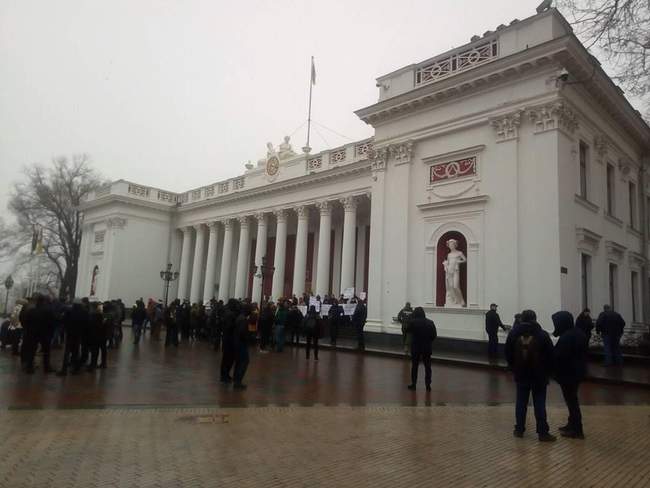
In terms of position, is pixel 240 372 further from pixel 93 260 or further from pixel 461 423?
pixel 93 260

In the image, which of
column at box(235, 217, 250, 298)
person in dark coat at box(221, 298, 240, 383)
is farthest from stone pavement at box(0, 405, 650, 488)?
column at box(235, 217, 250, 298)

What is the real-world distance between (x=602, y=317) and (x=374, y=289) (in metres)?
9.31

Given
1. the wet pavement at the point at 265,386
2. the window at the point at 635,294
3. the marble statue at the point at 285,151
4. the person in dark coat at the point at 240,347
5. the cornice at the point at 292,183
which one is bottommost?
the wet pavement at the point at 265,386

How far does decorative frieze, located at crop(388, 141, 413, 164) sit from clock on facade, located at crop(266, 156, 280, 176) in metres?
12.1

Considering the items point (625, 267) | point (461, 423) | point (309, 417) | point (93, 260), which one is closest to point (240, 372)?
point (309, 417)

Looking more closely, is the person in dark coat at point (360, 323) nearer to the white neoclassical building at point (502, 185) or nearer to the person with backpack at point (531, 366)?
the white neoclassical building at point (502, 185)

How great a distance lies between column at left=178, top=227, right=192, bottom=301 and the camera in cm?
3947

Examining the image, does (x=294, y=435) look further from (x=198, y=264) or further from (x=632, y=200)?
(x=198, y=264)

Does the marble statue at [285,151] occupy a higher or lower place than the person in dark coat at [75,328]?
higher

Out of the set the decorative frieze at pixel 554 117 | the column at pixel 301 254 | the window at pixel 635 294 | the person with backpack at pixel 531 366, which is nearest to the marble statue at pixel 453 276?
the decorative frieze at pixel 554 117

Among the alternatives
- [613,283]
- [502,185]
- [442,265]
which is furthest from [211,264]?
[613,283]

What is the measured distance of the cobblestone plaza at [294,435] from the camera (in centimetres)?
450

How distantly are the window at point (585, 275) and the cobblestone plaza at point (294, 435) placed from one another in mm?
8029

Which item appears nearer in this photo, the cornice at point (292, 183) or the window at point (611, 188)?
the window at point (611, 188)
